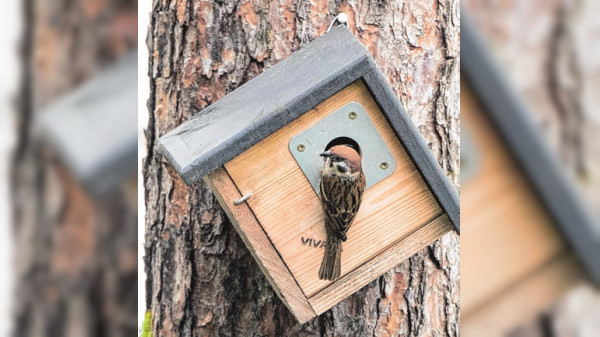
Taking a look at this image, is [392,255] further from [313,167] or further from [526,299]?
[526,299]

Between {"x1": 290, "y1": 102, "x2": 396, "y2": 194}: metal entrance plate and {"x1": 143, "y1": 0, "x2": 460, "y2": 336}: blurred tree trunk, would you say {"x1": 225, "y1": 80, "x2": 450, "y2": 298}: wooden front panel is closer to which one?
{"x1": 290, "y1": 102, "x2": 396, "y2": 194}: metal entrance plate

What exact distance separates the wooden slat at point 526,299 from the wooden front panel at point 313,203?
1.47 m

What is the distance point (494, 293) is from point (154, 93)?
217 cm

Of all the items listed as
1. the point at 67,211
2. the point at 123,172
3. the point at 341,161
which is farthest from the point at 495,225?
the point at 341,161

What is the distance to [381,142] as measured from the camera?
2076 millimetres

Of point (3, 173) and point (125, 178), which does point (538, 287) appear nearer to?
point (125, 178)

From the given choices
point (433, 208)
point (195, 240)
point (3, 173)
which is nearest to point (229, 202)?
point (195, 240)

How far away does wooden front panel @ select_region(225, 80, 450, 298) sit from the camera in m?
2.00

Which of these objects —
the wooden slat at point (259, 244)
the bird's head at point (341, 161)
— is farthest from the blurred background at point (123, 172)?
the bird's head at point (341, 161)

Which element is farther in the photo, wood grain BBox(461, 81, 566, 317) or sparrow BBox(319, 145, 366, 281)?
sparrow BBox(319, 145, 366, 281)

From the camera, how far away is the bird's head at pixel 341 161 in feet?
6.29

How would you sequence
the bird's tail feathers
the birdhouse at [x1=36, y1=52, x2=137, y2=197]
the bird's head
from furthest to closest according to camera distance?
the bird's tail feathers → the bird's head → the birdhouse at [x1=36, y1=52, x2=137, y2=197]

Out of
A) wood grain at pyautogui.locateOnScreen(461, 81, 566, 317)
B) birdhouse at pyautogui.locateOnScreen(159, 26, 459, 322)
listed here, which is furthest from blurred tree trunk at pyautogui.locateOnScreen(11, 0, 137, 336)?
birdhouse at pyautogui.locateOnScreen(159, 26, 459, 322)

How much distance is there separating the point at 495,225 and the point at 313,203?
1.47 m
